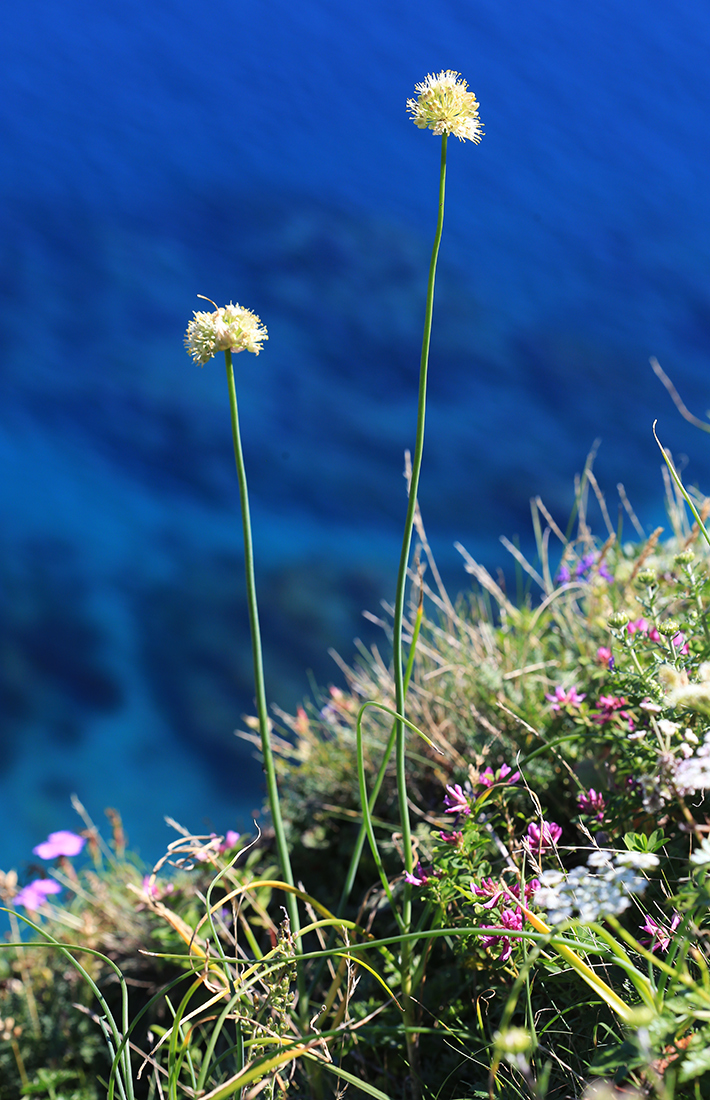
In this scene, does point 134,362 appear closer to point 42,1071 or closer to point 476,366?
point 476,366

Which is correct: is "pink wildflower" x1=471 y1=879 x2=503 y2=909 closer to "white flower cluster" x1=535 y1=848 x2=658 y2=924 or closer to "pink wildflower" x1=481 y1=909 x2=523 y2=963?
"pink wildflower" x1=481 y1=909 x2=523 y2=963

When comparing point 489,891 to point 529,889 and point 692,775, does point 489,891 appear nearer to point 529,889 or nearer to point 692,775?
point 529,889

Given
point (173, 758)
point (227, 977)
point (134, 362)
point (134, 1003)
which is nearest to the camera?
point (227, 977)

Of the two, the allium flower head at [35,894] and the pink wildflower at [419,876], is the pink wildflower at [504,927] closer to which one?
the pink wildflower at [419,876]

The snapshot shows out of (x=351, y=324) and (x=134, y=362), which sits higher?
(x=134, y=362)

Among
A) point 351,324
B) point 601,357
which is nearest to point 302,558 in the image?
point 351,324

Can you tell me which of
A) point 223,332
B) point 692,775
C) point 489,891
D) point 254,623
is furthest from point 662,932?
point 223,332
